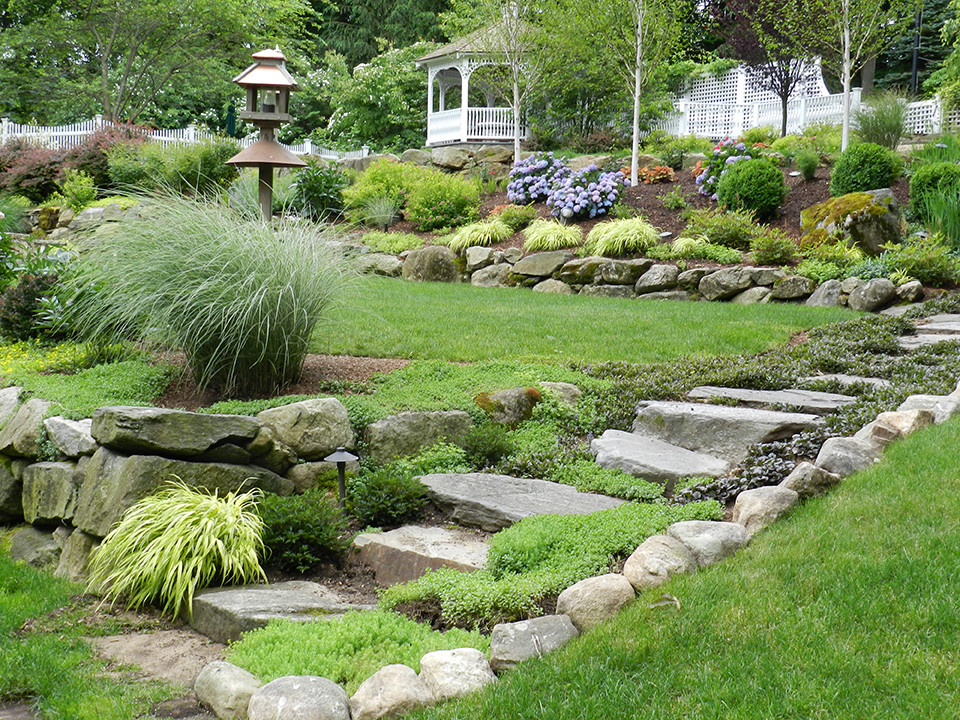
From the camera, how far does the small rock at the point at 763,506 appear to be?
3736 millimetres

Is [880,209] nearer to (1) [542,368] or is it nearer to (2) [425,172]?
(1) [542,368]

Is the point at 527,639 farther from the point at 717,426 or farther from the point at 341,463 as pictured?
the point at 717,426

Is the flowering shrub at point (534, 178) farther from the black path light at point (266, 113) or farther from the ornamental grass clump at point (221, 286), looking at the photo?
the ornamental grass clump at point (221, 286)

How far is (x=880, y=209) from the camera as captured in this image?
36.2ft

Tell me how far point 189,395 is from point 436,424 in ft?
5.32

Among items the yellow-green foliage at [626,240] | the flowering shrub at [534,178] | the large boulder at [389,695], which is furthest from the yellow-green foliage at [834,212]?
the large boulder at [389,695]

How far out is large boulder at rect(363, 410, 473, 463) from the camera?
5.12 metres

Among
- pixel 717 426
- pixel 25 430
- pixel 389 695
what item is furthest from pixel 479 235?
pixel 389 695

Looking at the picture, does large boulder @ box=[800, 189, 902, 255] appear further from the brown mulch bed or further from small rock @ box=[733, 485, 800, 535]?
small rock @ box=[733, 485, 800, 535]

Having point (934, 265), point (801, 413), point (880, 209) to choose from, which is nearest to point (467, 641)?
point (801, 413)

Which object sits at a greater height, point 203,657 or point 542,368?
point 542,368

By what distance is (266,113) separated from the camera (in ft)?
23.4

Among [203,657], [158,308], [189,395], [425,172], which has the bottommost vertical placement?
[203,657]

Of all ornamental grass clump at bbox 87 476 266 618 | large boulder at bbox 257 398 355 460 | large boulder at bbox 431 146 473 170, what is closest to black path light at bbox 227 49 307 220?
large boulder at bbox 257 398 355 460
